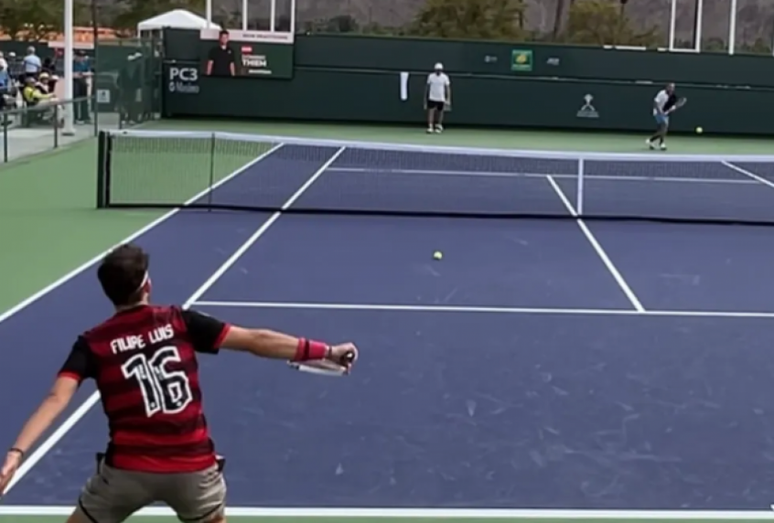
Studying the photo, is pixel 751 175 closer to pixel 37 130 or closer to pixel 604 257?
pixel 604 257

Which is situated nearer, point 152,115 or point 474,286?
point 474,286

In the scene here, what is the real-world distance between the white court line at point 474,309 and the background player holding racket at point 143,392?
637 centimetres

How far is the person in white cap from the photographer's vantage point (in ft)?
97.8

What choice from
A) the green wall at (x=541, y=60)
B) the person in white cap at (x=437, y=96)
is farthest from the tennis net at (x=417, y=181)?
the green wall at (x=541, y=60)

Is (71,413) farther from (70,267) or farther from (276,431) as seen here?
(70,267)

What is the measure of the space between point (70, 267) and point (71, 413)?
484cm

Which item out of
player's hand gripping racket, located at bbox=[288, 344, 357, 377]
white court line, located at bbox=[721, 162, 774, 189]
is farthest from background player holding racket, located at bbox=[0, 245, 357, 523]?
white court line, located at bbox=[721, 162, 774, 189]

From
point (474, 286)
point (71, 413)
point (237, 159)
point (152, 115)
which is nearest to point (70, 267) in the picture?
point (474, 286)

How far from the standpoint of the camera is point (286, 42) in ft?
106

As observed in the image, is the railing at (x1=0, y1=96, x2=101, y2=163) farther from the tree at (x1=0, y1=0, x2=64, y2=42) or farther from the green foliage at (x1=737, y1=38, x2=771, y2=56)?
the tree at (x1=0, y1=0, x2=64, y2=42)

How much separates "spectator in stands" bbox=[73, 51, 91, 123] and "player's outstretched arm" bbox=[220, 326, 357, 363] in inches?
936

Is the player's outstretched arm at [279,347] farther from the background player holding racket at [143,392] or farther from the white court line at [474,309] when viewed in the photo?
the white court line at [474,309]

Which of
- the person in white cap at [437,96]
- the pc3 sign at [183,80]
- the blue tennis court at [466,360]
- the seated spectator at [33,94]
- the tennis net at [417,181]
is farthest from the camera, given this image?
the pc3 sign at [183,80]

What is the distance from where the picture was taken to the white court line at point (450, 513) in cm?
571
